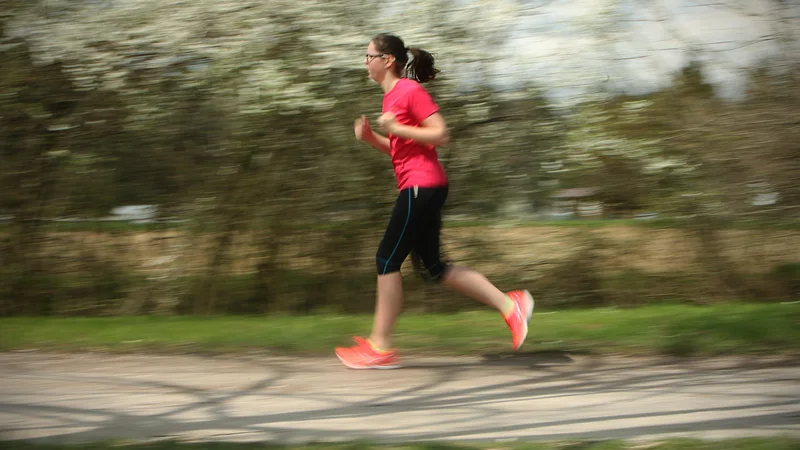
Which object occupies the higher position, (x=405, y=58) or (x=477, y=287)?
(x=405, y=58)

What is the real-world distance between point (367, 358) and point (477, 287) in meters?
0.70

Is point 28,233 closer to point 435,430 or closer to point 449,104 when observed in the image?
point 449,104

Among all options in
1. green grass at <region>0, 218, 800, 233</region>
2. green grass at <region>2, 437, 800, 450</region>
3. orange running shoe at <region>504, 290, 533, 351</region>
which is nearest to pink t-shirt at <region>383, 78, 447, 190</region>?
orange running shoe at <region>504, 290, 533, 351</region>

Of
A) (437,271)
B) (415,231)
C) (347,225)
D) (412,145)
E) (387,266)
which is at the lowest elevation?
(347,225)

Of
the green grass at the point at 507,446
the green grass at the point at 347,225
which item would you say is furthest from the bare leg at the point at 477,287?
the green grass at the point at 347,225

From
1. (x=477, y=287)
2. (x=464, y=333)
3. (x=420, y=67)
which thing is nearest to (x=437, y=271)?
(x=477, y=287)

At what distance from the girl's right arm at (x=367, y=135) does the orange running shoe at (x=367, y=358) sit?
1.10 m

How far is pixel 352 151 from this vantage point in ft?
22.8

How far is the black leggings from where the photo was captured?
4.73m

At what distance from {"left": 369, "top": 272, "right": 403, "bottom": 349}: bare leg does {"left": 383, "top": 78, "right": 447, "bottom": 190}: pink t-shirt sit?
19.8 inches

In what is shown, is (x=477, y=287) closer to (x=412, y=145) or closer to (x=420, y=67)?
(x=412, y=145)

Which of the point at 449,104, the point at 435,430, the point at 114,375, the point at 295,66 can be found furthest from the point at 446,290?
A: the point at 435,430

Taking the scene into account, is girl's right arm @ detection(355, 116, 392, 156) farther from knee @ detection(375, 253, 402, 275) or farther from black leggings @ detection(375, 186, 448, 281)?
knee @ detection(375, 253, 402, 275)

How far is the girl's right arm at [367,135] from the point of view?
4.82 metres
